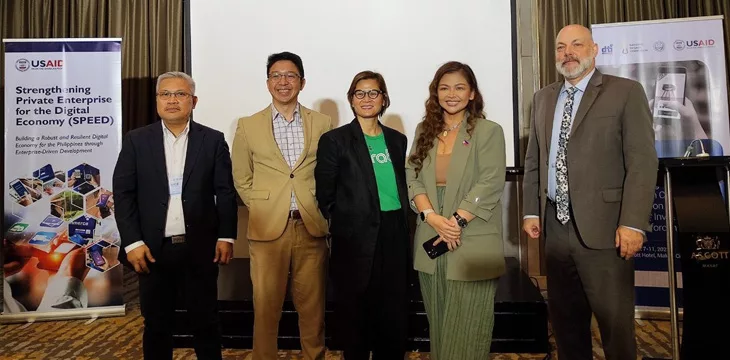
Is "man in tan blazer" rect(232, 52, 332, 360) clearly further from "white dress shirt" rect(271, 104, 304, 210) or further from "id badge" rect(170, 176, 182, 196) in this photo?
"id badge" rect(170, 176, 182, 196)

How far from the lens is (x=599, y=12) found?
13.0 feet

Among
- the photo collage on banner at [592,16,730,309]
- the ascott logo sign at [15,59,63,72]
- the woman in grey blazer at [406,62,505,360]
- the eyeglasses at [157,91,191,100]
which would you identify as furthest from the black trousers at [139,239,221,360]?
the photo collage on banner at [592,16,730,309]

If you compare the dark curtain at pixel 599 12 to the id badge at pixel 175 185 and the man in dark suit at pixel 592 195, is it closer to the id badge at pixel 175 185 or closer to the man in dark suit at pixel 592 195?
the man in dark suit at pixel 592 195

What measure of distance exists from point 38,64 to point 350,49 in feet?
7.14

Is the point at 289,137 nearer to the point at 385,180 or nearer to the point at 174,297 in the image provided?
the point at 385,180

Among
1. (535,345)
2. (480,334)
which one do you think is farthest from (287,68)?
(535,345)

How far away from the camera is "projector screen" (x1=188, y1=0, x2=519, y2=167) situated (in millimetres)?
3828

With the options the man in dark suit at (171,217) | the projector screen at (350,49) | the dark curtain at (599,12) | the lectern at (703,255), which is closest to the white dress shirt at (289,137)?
the man in dark suit at (171,217)

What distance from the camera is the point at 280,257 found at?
2383 mm

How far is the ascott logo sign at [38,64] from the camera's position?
3.54 m

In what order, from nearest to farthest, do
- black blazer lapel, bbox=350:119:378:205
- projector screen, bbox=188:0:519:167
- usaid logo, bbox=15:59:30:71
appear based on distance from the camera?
black blazer lapel, bbox=350:119:378:205 < usaid logo, bbox=15:59:30:71 < projector screen, bbox=188:0:519:167

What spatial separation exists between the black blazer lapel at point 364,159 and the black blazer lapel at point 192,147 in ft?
2.20

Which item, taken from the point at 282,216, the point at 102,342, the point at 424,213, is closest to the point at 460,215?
the point at 424,213

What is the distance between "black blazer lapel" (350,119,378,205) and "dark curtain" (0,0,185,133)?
8.22ft
